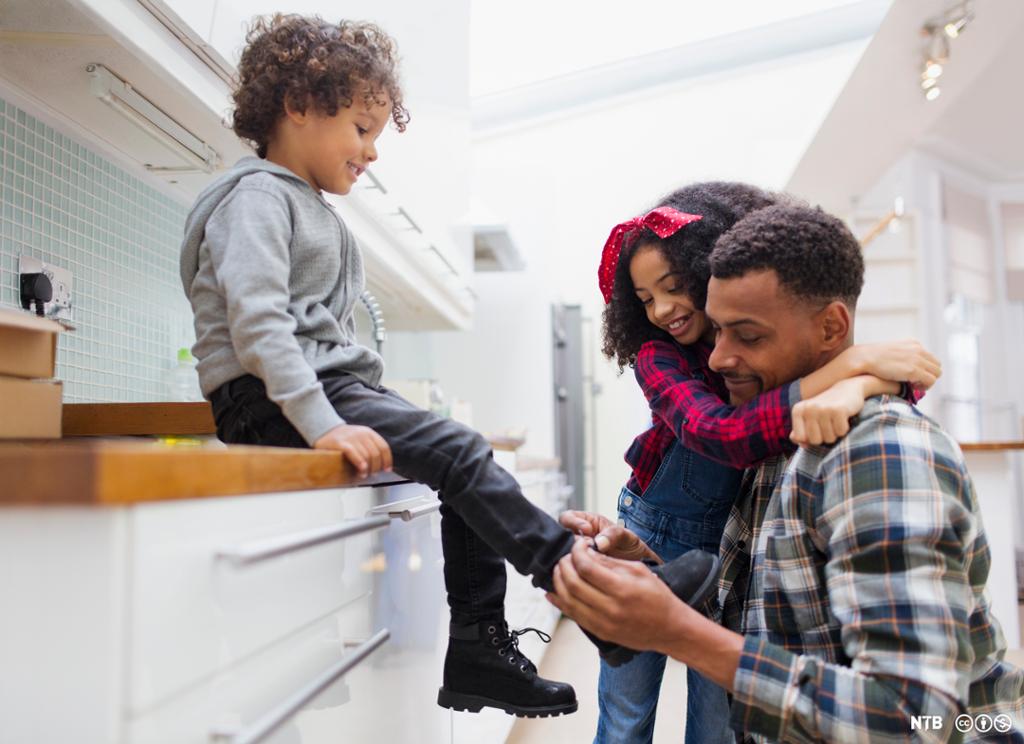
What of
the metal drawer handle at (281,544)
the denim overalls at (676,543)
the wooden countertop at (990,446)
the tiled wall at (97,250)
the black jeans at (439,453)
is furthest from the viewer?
the wooden countertop at (990,446)

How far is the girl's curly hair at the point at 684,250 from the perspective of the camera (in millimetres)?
1213

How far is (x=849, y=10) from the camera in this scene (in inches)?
191

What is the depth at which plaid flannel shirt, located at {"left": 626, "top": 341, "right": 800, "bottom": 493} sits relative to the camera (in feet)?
3.21

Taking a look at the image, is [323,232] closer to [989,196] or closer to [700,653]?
[700,653]

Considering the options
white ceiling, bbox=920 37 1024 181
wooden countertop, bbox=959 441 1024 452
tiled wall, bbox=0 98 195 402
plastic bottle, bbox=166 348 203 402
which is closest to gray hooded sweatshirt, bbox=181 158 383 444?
tiled wall, bbox=0 98 195 402

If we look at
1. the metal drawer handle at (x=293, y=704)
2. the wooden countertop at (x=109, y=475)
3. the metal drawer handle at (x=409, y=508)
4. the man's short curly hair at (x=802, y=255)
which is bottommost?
the metal drawer handle at (x=293, y=704)

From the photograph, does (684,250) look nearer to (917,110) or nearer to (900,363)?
(900,363)

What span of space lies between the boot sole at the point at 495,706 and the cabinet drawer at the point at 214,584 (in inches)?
13.7

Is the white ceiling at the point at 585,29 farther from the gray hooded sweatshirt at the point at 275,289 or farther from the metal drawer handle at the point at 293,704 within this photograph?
the metal drawer handle at the point at 293,704

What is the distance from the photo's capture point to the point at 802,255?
0.95 meters

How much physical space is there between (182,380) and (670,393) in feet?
3.89

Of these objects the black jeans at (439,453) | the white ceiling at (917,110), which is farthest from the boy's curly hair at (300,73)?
the white ceiling at (917,110)

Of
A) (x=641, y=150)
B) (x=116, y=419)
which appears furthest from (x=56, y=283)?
(x=641, y=150)

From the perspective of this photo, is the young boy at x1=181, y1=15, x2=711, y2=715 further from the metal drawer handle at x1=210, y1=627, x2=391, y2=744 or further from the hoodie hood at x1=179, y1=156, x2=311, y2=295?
the metal drawer handle at x1=210, y1=627, x2=391, y2=744
